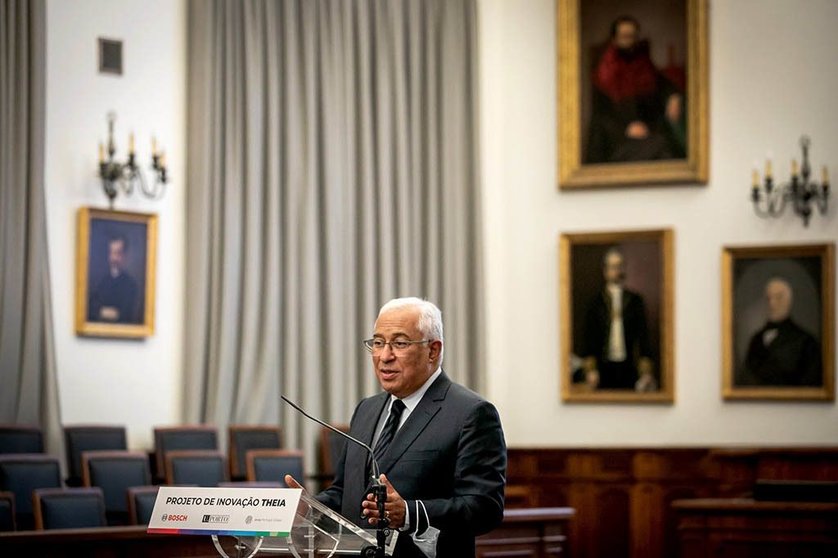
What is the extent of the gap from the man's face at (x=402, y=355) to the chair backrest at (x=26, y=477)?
448 cm

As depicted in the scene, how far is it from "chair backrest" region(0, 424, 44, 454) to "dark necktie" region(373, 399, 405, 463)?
5.24 m

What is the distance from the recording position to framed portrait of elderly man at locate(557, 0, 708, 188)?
436 inches

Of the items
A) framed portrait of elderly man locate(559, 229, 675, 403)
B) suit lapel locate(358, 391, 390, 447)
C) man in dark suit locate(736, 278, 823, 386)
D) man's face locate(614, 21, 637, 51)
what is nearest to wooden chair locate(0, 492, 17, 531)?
suit lapel locate(358, 391, 390, 447)

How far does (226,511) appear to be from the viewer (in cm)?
399

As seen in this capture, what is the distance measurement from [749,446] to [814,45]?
3354 millimetres

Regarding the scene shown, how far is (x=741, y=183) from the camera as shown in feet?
36.1

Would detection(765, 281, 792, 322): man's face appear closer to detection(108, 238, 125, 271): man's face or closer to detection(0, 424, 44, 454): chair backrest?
detection(108, 238, 125, 271): man's face

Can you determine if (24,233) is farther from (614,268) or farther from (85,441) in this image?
(614,268)

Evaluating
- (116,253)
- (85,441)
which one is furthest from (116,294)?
(85,441)

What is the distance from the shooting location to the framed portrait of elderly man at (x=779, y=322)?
35.2 feet

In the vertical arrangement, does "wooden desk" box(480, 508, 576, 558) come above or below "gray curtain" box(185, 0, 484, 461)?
below

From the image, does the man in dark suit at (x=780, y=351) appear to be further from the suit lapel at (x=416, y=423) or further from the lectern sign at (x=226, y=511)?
the lectern sign at (x=226, y=511)


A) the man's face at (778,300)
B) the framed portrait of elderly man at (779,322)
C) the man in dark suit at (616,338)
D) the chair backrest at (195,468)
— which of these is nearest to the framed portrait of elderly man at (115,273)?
the chair backrest at (195,468)

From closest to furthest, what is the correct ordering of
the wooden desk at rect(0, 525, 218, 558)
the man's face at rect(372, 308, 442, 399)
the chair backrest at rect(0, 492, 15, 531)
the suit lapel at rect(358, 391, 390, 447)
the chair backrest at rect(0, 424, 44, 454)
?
the man's face at rect(372, 308, 442, 399), the suit lapel at rect(358, 391, 390, 447), the wooden desk at rect(0, 525, 218, 558), the chair backrest at rect(0, 492, 15, 531), the chair backrest at rect(0, 424, 44, 454)
